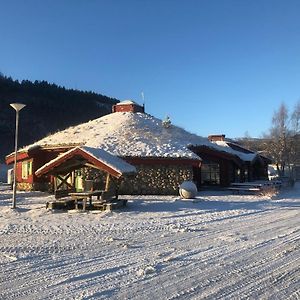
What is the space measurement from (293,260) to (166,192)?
15.3m

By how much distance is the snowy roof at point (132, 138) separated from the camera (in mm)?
23830

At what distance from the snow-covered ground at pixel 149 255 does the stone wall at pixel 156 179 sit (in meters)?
8.49

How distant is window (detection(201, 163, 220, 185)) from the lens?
28.9 meters

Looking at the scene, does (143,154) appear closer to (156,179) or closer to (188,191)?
(156,179)

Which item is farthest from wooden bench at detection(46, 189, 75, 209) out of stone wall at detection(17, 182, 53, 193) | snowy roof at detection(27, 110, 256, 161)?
stone wall at detection(17, 182, 53, 193)

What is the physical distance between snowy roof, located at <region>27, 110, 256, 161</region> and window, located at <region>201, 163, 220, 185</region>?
1.82m

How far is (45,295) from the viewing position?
5.86 metres

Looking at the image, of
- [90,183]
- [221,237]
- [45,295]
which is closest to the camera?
[45,295]

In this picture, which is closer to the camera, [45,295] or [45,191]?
[45,295]

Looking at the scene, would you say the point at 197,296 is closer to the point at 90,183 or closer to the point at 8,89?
the point at 90,183

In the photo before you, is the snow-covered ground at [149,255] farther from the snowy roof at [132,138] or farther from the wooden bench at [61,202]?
the snowy roof at [132,138]

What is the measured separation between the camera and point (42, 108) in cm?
9700

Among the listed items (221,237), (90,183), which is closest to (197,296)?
(221,237)

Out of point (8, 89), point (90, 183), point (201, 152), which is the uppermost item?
point (8, 89)
